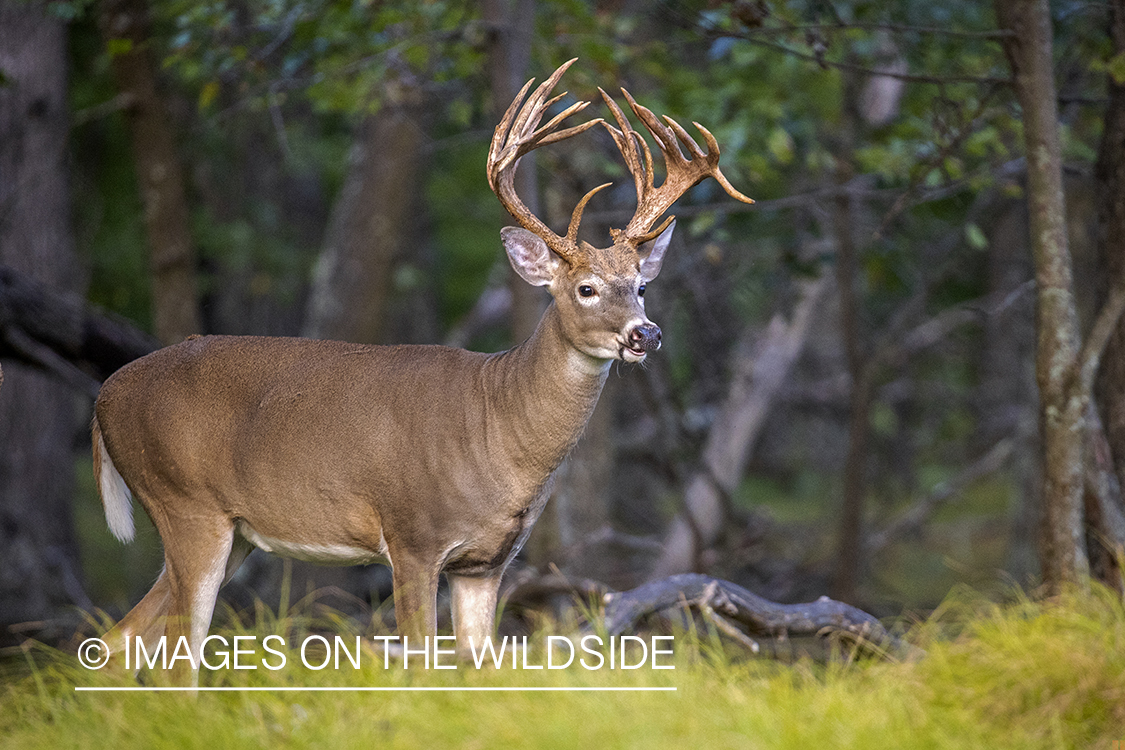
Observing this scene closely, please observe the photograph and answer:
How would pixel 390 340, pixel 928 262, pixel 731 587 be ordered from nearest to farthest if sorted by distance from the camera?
pixel 731 587 < pixel 928 262 < pixel 390 340

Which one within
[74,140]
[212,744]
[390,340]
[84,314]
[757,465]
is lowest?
[757,465]

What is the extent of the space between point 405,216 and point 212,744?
6.00 meters

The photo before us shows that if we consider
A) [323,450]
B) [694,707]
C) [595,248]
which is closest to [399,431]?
[323,450]

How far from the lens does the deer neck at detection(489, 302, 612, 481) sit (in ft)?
14.1

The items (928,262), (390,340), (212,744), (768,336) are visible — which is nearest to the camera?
(212,744)

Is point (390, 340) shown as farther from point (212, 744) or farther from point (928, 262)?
point (212, 744)

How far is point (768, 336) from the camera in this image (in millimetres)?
9500

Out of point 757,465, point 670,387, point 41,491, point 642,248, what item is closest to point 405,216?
point 670,387

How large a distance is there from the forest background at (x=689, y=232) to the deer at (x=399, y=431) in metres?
0.46

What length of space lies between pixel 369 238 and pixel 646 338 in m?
4.79

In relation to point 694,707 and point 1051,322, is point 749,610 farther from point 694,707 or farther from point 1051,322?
point 1051,322

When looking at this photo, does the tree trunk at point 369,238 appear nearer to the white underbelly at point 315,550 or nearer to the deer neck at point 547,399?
the white underbelly at point 315,550

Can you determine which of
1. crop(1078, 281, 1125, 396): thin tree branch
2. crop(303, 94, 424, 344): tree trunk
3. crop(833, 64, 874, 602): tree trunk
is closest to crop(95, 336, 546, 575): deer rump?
crop(1078, 281, 1125, 396): thin tree branch

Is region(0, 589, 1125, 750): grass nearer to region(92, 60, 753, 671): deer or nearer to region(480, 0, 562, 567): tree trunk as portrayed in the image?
region(92, 60, 753, 671): deer
